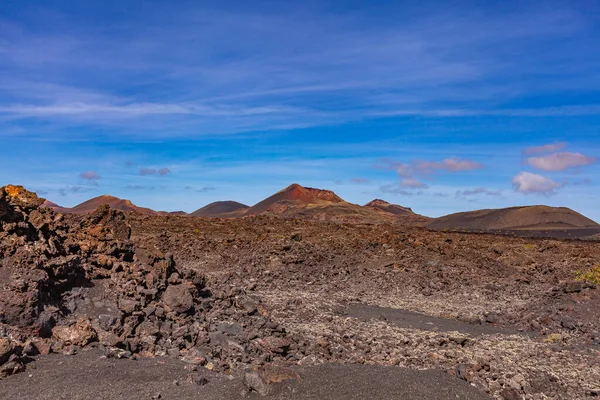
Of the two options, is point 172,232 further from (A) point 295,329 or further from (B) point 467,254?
(A) point 295,329

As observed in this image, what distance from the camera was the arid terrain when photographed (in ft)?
24.4

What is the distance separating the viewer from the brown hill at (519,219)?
67.9m

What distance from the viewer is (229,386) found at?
289 inches

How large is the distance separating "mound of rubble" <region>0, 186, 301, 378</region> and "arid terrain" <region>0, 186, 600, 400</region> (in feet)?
0.10

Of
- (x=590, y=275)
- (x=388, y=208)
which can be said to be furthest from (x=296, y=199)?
(x=590, y=275)

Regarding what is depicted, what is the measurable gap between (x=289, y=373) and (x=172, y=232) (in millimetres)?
22933

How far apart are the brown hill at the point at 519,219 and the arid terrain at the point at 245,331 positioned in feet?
168

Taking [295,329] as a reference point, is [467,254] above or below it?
above

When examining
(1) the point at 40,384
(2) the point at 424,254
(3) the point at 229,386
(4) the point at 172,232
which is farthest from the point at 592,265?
(1) the point at 40,384

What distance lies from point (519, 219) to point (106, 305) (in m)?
68.6

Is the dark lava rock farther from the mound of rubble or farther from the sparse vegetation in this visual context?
the sparse vegetation

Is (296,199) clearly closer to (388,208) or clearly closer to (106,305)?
(388,208)

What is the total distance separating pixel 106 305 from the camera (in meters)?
9.91

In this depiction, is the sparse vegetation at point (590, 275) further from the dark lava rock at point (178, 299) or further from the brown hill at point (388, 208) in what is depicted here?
the brown hill at point (388, 208)
